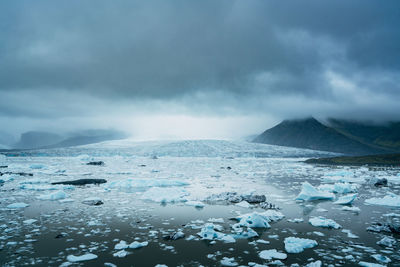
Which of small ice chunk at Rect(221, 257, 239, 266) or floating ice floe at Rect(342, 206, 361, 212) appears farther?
floating ice floe at Rect(342, 206, 361, 212)

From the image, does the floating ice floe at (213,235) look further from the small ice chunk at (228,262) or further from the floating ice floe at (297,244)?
the floating ice floe at (297,244)

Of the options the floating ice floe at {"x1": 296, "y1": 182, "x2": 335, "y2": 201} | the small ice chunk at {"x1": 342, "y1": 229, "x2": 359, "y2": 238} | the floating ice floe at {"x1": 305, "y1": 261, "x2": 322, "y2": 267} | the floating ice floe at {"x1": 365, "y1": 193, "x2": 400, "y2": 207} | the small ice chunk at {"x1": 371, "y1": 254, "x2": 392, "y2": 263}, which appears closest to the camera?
the floating ice floe at {"x1": 305, "y1": 261, "x2": 322, "y2": 267}

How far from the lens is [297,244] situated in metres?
6.18

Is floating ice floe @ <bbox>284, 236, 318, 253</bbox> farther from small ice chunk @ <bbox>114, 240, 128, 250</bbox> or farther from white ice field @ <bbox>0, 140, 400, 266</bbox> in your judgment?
small ice chunk @ <bbox>114, 240, 128, 250</bbox>

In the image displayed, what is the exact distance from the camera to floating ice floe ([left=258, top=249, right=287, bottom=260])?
5.54 m

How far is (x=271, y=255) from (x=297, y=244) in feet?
3.19

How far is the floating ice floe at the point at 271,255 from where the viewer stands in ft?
18.2

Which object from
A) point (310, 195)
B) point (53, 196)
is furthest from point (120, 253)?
point (310, 195)

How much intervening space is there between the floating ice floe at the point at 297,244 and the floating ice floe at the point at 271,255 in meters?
0.32

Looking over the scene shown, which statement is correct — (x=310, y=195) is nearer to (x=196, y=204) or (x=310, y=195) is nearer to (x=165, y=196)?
(x=196, y=204)

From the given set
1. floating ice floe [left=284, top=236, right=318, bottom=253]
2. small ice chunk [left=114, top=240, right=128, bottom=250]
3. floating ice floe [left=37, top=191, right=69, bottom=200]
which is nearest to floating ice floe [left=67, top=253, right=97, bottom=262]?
small ice chunk [left=114, top=240, right=128, bottom=250]

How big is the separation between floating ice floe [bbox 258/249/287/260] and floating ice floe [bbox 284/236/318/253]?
32cm

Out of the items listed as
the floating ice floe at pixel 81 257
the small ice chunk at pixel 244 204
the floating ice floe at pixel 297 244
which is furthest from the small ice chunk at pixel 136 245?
the small ice chunk at pixel 244 204

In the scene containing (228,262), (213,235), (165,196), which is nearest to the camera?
(228,262)
